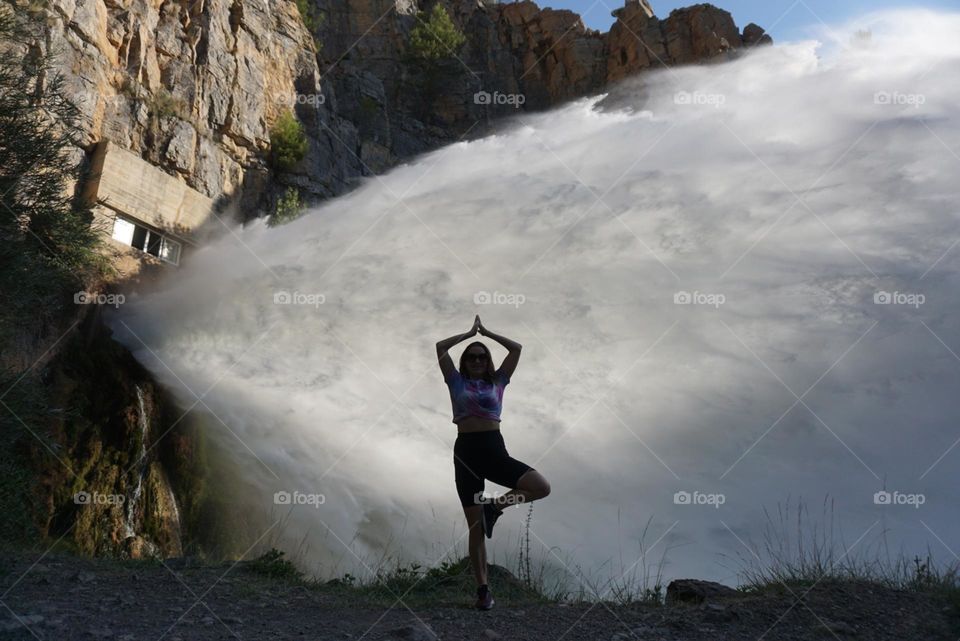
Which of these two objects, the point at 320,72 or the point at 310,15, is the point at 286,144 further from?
the point at 310,15

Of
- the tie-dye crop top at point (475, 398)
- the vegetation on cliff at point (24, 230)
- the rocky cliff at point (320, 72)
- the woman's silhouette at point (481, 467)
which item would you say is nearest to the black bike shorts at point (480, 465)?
the woman's silhouette at point (481, 467)

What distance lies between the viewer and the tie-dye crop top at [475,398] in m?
4.75

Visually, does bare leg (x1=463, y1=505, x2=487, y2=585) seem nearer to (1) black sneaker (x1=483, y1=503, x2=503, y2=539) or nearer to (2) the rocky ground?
(1) black sneaker (x1=483, y1=503, x2=503, y2=539)

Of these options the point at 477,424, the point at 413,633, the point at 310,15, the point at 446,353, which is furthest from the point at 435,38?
the point at 413,633

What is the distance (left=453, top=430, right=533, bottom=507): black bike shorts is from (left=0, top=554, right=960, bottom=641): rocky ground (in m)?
0.84

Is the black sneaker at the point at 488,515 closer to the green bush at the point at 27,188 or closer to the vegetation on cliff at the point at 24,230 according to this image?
the vegetation on cliff at the point at 24,230

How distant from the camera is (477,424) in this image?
472 centimetres

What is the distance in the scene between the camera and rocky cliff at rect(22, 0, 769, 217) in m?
19.5

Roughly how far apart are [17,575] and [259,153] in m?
21.5

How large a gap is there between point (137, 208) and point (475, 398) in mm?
16238

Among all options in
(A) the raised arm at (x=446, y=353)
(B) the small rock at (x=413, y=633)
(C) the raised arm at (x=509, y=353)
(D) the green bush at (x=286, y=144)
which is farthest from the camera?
(D) the green bush at (x=286, y=144)

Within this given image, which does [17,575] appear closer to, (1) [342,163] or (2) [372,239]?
(2) [372,239]

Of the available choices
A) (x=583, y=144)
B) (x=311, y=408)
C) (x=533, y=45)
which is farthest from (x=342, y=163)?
(x=533, y=45)

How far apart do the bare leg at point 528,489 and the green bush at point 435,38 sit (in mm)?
39830
